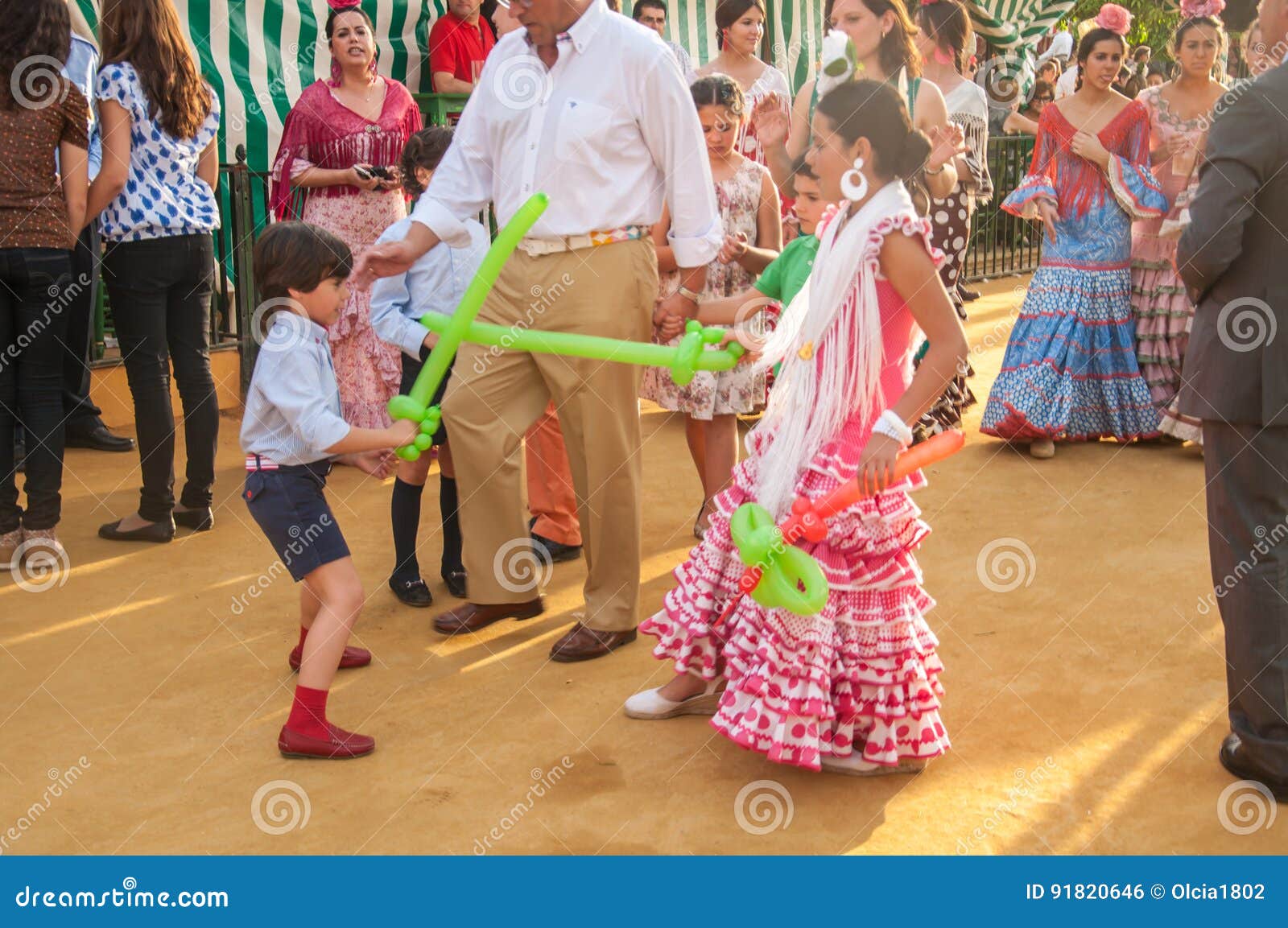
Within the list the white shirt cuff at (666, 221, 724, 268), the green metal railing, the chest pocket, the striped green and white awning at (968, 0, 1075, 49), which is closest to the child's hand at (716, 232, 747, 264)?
the white shirt cuff at (666, 221, 724, 268)

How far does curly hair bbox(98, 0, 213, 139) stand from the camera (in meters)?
4.88

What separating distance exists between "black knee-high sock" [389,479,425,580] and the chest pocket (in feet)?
4.34

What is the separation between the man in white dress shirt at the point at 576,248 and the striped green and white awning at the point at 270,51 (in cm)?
394

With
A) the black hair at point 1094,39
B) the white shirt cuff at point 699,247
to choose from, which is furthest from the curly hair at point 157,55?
the black hair at point 1094,39

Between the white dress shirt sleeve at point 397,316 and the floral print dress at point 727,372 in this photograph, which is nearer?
the white dress shirt sleeve at point 397,316

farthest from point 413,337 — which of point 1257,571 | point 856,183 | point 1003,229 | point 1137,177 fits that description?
point 1003,229

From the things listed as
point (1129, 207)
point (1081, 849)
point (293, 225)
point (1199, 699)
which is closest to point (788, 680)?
point (1081, 849)

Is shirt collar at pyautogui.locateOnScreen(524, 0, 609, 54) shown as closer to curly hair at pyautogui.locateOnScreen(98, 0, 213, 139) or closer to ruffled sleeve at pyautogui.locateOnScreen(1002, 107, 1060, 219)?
curly hair at pyautogui.locateOnScreen(98, 0, 213, 139)

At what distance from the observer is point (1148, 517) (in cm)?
538

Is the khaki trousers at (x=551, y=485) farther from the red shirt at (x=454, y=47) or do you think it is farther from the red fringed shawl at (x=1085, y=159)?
the red shirt at (x=454, y=47)

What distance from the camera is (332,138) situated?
6086mm

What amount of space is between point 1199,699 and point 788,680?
134cm

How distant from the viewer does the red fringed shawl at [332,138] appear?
609 centimetres

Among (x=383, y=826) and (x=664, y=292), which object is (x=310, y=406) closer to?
(x=383, y=826)
